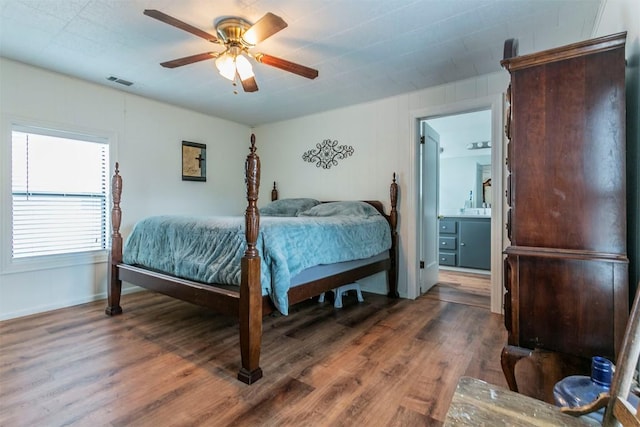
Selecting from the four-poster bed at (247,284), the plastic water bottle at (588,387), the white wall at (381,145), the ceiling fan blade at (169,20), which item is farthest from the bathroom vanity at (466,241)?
the ceiling fan blade at (169,20)

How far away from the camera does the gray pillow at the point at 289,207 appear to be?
4019mm

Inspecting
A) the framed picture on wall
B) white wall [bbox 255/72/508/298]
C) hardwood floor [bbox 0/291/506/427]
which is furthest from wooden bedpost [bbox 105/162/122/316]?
white wall [bbox 255/72/508/298]

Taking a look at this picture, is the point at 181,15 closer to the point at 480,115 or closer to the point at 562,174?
the point at 562,174

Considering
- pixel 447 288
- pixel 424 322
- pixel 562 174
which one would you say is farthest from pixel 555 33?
pixel 447 288

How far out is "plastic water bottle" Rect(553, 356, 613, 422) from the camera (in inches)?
43.9

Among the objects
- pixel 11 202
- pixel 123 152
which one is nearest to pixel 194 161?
pixel 123 152

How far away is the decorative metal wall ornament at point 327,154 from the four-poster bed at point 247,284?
4.88 feet

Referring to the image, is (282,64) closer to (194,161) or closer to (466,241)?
(194,161)

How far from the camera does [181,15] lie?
2053 mm

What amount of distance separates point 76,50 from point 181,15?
1206 millimetres

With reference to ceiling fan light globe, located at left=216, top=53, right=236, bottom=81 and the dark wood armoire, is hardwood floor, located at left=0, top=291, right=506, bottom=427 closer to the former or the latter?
the dark wood armoire

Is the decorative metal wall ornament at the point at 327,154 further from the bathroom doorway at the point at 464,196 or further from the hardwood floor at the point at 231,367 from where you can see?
the hardwood floor at the point at 231,367

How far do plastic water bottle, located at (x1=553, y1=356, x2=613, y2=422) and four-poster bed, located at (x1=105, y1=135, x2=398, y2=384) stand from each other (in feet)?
4.78

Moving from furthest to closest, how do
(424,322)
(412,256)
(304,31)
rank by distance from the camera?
(412,256) < (424,322) < (304,31)
